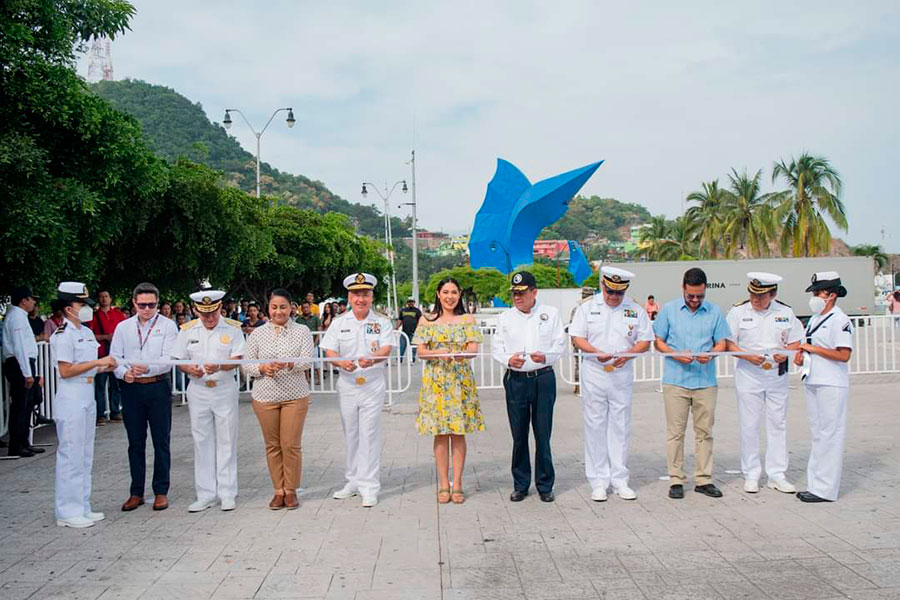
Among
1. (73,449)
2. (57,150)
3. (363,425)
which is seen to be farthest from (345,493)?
(57,150)

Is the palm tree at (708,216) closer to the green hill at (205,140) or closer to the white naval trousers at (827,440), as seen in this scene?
the white naval trousers at (827,440)

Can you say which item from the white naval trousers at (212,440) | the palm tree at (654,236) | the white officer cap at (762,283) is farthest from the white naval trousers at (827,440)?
the palm tree at (654,236)

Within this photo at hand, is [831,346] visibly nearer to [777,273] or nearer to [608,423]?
[608,423]

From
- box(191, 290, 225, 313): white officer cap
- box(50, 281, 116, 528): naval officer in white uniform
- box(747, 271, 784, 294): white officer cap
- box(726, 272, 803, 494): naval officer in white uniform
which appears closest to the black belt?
box(726, 272, 803, 494): naval officer in white uniform

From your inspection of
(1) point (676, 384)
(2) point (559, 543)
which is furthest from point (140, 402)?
(1) point (676, 384)

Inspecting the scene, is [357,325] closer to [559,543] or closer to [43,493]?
[559,543]

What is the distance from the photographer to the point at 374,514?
626cm

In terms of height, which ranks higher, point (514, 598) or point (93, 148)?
point (93, 148)

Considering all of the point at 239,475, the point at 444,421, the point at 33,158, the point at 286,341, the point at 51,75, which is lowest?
the point at 239,475

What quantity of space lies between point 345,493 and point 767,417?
3.77 metres

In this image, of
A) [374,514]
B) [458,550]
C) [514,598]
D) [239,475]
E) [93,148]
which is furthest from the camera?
[93,148]

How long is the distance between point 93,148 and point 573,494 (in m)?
7.53

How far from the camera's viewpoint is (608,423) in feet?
22.2

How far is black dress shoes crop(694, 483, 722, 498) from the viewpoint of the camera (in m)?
6.56
